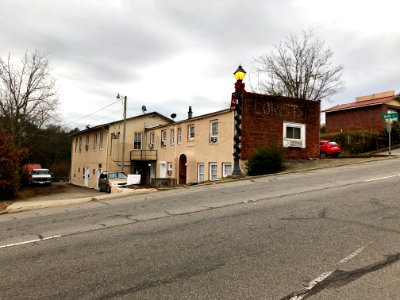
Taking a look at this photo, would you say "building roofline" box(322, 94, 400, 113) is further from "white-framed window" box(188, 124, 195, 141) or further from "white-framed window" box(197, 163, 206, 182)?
"white-framed window" box(197, 163, 206, 182)

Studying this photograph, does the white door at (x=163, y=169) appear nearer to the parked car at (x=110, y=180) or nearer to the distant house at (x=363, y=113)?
the parked car at (x=110, y=180)

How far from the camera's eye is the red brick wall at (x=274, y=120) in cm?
2334

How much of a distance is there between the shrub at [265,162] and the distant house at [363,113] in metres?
19.0

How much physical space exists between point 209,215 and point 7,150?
16.2 meters

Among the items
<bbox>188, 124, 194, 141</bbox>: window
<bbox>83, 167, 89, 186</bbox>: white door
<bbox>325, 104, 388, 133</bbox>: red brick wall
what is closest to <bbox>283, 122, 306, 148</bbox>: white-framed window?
<bbox>188, 124, 194, 141</bbox>: window

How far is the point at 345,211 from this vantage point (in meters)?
8.26

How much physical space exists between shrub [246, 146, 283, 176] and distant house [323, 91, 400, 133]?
19.0m

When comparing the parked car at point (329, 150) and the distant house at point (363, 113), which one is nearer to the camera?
the parked car at point (329, 150)

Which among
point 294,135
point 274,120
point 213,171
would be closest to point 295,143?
point 294,135

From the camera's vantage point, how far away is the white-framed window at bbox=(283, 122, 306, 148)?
2492 centimetres

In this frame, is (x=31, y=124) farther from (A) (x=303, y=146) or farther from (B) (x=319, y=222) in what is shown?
(B) (x=319, y=222)

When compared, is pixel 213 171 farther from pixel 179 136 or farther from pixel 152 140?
pixel 152 140

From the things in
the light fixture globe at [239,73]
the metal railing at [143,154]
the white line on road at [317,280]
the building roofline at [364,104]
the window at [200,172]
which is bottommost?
the white line on road at [317,280]

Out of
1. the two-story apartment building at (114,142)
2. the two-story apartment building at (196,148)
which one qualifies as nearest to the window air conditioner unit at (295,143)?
the two-story apartment building at (196,148)
